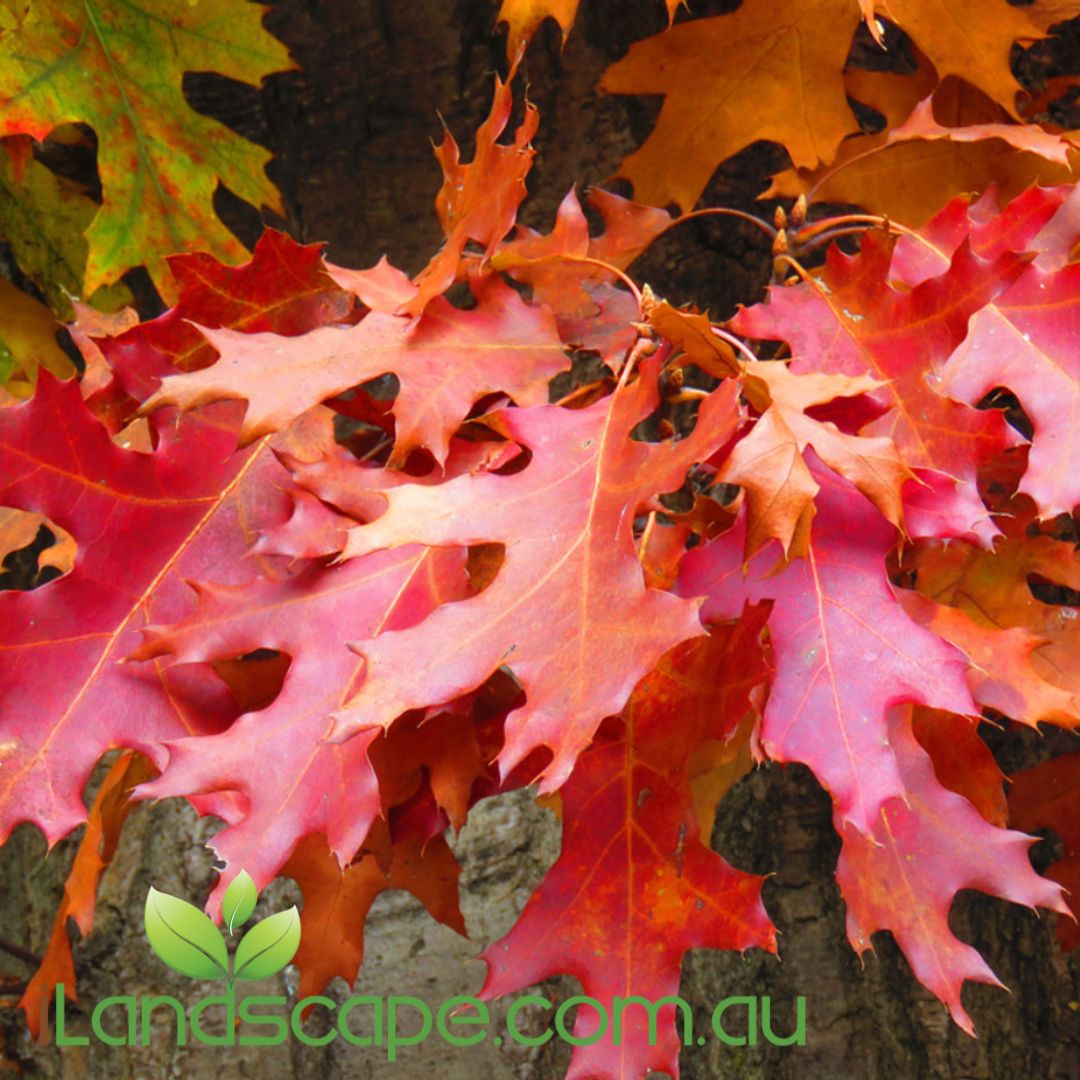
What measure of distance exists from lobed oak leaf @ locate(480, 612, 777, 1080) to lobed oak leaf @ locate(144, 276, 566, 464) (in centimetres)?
20

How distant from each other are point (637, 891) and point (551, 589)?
8.6 inches

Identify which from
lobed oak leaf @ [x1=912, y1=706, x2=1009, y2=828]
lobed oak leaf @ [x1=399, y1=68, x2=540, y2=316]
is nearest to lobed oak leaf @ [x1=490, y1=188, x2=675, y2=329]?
lobed oak leaf @ [x1=399, y1=68, x2=540, y2=316]

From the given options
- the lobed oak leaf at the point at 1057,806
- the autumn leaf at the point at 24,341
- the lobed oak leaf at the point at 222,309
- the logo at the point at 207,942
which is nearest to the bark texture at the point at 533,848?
the lobed oak leaf at the point at 1057,806

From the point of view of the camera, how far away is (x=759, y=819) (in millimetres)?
1295

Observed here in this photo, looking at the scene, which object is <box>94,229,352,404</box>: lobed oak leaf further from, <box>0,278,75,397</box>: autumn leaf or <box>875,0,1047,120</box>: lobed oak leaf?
<box>875,0,1047,120</box>: lobed oak leaf

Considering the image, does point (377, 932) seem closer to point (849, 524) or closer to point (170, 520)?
point (170, 520)

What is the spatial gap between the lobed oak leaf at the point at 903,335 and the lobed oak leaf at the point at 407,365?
15cm

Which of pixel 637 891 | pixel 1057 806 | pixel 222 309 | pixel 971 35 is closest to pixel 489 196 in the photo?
pixel 222 309

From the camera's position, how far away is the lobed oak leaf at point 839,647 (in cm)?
67

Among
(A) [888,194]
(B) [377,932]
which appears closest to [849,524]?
(A) [888,194]

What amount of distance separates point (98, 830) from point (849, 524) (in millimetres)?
612

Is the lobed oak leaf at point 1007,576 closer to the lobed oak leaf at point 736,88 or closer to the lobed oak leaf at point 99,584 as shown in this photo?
the lobed oak leaf at point 736,88

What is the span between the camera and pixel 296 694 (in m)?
0.73

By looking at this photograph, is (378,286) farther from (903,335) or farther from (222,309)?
(903,335)
